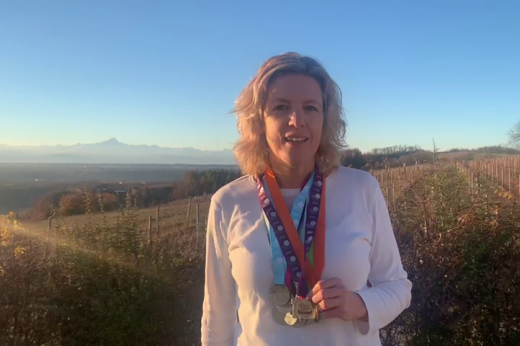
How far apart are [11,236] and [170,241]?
161 cm

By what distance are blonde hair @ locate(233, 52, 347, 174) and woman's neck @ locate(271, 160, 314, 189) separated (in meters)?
0.06

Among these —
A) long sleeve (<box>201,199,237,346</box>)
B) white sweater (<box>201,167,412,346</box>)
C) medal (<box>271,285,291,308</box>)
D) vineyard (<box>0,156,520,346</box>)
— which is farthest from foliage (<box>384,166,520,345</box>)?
medal (<box>271,285,291,308</box>)

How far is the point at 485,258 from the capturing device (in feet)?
11.8

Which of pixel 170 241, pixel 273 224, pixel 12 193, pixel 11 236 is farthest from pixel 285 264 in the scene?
→ pixel 12 193

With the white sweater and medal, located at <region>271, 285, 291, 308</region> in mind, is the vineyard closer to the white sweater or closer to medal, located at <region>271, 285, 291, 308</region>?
the white sweater

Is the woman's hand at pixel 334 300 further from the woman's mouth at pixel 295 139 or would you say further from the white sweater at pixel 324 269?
the woman's mouth at pixel 295 139

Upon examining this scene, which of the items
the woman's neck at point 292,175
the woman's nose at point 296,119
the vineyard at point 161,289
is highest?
the woman's nose at point 296,119

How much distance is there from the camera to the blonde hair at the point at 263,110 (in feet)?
5.80

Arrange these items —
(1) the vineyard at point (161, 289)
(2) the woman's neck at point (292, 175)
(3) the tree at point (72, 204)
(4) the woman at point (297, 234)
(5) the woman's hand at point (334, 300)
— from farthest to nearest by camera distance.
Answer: (3) the tree at point (72, 204), (1) the vineyard at point (161, 289), (2) the woman's neck at point (292, 175), (4) the woman at point (297, 234), (5) the woman's hand at point (334, 300)

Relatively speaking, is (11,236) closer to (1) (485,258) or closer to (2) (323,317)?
(2) (323,317)

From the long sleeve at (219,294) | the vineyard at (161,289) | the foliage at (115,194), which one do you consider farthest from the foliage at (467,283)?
the foliage at (115,194)

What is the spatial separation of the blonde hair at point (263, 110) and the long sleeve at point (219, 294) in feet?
0.95

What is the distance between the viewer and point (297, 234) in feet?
5.46

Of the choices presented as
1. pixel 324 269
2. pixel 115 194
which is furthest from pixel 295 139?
pixel 115 194
